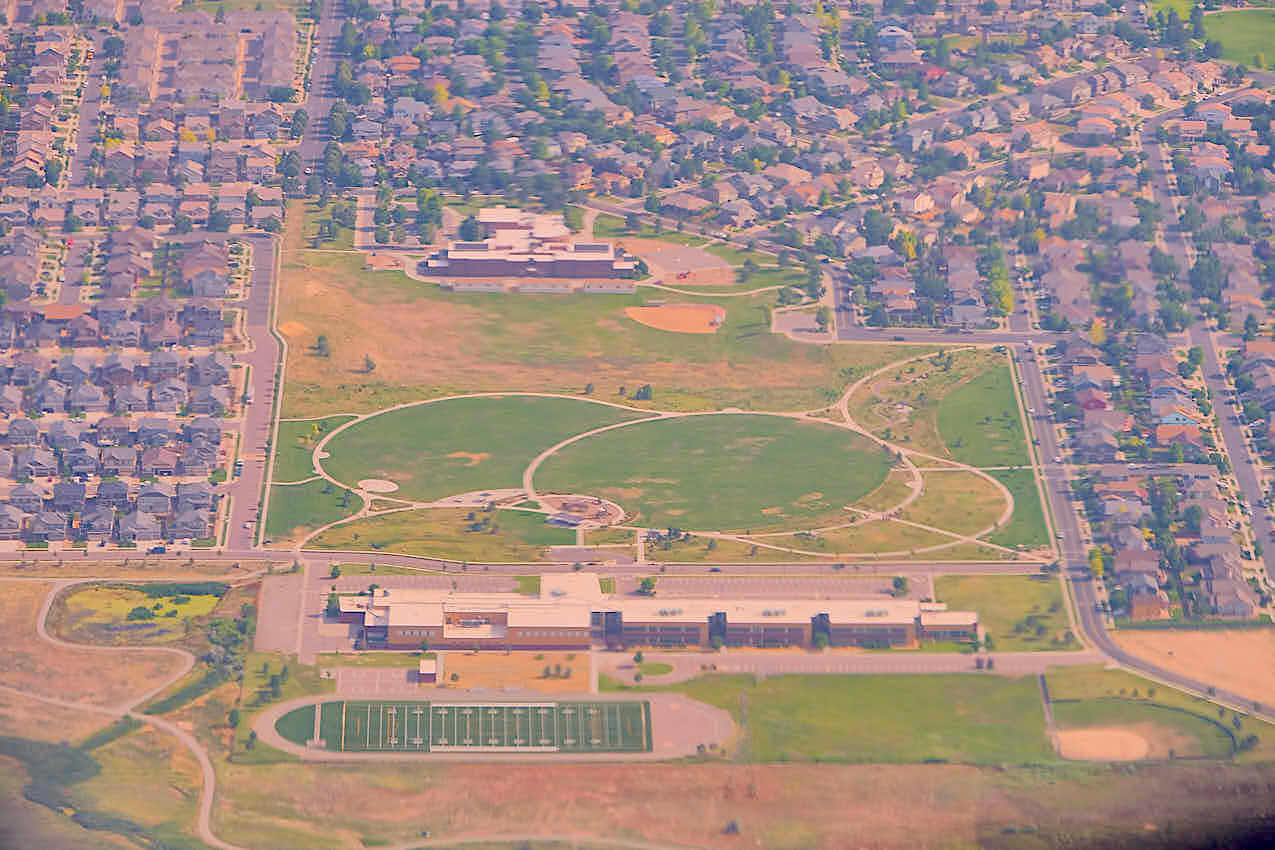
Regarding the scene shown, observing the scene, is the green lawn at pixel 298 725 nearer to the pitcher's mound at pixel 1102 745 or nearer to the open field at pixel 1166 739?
the pitcher's mound at pixel 1102 745

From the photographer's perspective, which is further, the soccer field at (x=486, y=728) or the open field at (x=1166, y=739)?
the open field at (x=1166, y=739)

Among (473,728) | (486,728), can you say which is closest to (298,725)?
(473,728)

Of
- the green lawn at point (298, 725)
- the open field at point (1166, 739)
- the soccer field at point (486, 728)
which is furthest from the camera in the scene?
the open field at point (1166, 739)

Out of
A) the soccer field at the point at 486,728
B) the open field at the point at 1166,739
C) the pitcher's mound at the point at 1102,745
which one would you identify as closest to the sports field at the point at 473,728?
the soccer field at the point at 486,728

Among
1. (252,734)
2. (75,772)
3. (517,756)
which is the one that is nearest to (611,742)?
(517,756)

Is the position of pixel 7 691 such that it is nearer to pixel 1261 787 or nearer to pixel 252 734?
pixel 252 734

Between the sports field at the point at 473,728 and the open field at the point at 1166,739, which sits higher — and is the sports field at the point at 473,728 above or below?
below

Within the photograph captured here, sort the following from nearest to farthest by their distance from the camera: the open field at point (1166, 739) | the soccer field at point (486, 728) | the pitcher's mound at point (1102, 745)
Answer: the soccer field at point (486, 728)
the pitcher's mound at point (1102, 745)
the open field at point (1166, 739)
